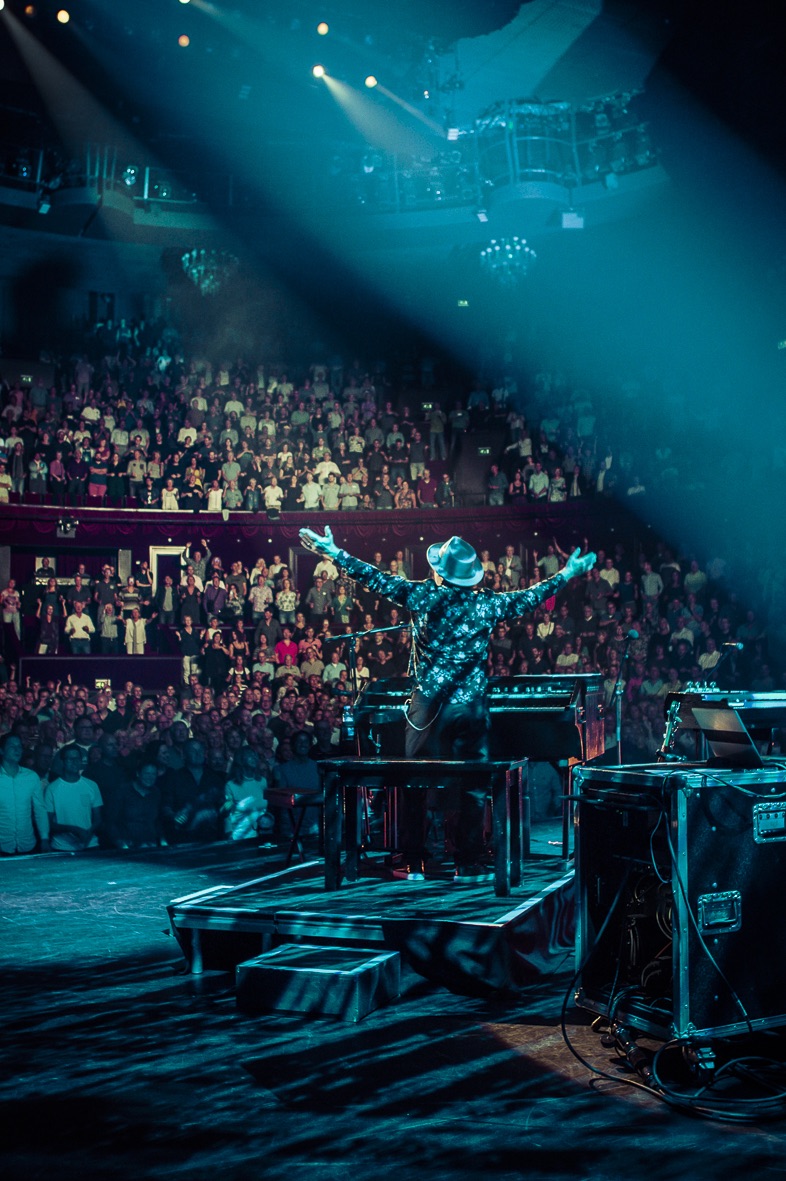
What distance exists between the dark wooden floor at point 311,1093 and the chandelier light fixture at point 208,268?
62.4 ft

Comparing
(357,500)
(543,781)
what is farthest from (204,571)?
(543,781)

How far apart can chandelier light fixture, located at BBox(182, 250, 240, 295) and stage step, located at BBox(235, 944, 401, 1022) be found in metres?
19.8

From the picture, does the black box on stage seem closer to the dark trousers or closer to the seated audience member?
the dark trousers

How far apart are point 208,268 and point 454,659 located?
18473 millimetres

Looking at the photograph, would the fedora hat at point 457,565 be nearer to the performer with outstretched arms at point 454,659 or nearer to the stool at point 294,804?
the performer with outstretched arms at point 454,659

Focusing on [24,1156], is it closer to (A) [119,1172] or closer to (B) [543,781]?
(A) [119,1172]

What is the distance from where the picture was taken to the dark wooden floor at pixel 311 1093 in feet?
11.2

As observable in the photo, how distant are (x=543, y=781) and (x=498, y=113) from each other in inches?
617

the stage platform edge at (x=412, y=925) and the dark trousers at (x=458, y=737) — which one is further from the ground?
the dark trousers at (x=458, y=737)

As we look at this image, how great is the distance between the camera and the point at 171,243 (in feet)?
76.1

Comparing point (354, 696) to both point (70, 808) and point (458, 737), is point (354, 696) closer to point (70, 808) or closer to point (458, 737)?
point (458, 737)

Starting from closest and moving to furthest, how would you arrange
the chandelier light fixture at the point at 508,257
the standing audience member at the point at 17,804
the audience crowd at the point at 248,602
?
the standing audience member at the point at 17,804
the audience crowd at the point at 248,602
the chandelier light fixture at the point at 508,257

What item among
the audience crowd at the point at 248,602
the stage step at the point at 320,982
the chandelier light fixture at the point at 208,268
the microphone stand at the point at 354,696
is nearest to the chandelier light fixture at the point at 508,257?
the audience crowd at the point at 248,602

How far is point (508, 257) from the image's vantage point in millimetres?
22359
